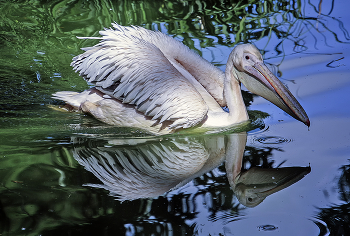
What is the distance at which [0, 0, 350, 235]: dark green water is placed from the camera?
263cm

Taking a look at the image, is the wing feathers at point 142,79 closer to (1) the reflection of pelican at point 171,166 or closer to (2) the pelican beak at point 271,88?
(1) the reflection of pelican at point 171,166

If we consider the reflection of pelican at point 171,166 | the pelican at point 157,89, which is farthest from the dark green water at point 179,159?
the pelican at point 157,89

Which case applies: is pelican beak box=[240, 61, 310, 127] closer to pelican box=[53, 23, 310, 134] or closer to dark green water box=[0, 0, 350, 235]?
pelican box=[53, 23, 310, 134]

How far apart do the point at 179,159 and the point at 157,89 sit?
85 centimetres

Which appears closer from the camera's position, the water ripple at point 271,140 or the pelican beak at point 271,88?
the water ripple at point 271,140

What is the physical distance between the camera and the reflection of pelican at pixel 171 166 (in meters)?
3.01

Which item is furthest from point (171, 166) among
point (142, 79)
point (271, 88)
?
point (271, 88)

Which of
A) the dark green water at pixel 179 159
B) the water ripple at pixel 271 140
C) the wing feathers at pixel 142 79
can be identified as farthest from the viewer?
the wing feathers at pixel 142 79

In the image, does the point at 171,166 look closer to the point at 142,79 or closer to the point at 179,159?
the point at 179,159

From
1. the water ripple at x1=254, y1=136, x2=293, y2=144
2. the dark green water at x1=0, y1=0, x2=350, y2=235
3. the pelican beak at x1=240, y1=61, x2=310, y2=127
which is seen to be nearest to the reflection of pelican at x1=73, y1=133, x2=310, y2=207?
the dark green water at x1=0, y1=0, x2=350, y2=235

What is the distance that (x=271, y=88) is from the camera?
4.12 m

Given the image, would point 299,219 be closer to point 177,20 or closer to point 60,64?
point 60,64

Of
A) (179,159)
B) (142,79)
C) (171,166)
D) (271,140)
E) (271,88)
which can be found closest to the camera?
(171,166)

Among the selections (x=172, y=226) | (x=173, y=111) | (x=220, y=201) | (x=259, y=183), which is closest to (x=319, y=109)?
(x=173, y=111)
